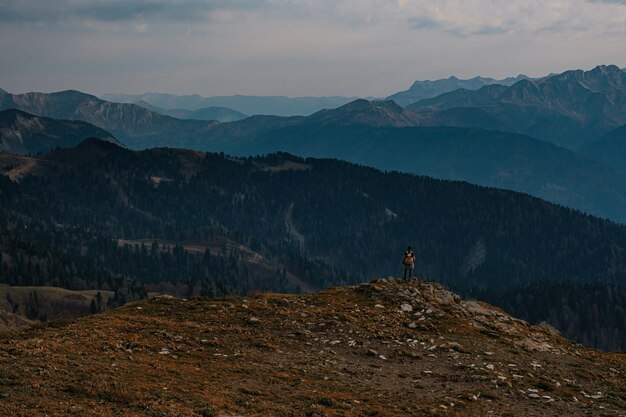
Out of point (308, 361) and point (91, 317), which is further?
point (91, 317)

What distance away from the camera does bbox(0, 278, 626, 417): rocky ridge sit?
1000 inches

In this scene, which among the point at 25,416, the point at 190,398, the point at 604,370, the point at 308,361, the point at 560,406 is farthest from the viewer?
the point at 604,370

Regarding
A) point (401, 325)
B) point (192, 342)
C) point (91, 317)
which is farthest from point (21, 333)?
point (401, 325)

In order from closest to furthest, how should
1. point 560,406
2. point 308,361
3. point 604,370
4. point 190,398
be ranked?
point 190,398 → point 560,406 → point 308,361 → point 604,370

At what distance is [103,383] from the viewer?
25531 mm

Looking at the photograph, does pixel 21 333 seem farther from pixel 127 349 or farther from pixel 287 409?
pixel 287 409

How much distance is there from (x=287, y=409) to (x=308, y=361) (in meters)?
8.44

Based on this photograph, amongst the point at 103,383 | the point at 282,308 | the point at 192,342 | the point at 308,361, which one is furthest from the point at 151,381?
the point at 282,308

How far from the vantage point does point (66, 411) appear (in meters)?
22.2

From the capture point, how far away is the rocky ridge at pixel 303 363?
2539cm

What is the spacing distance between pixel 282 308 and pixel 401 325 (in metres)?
9.25

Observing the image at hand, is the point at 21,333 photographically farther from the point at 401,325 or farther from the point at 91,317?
the point at 401,325

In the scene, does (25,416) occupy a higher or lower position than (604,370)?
higher

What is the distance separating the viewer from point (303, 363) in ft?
111
